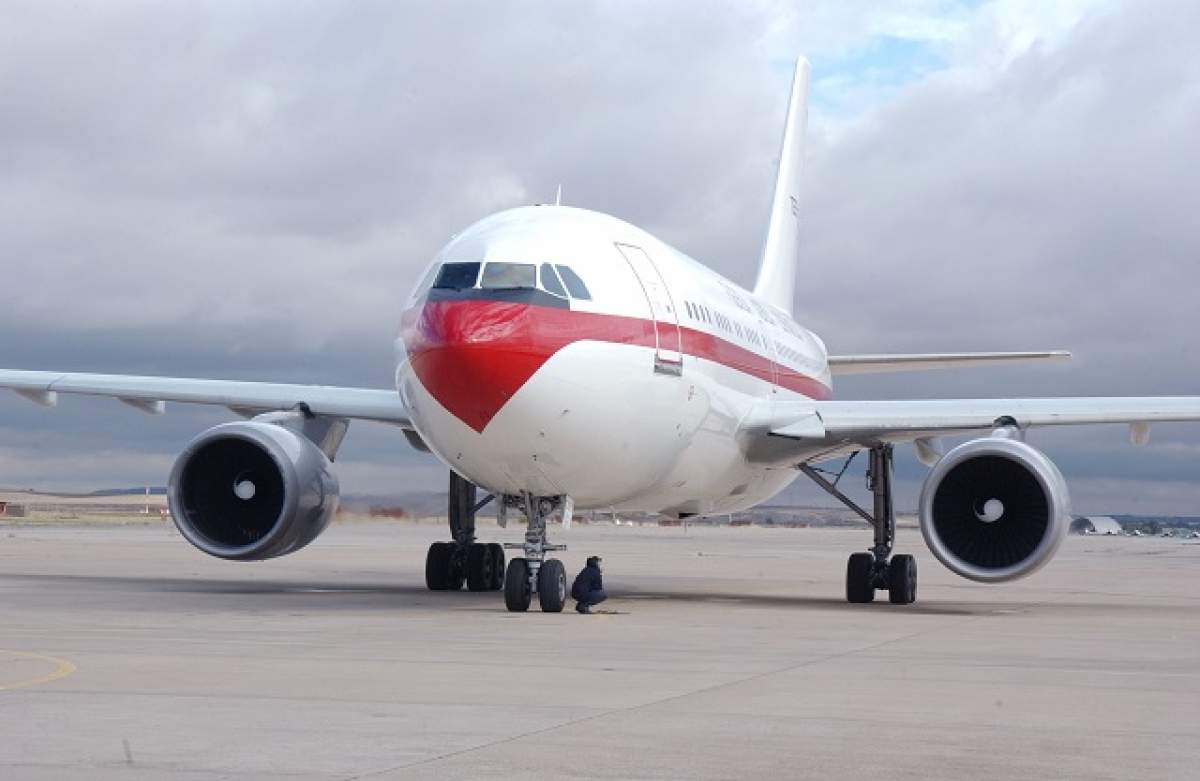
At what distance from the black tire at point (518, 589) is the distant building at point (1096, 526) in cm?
9085

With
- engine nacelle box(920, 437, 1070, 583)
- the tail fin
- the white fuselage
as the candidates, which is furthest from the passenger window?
the tail fin

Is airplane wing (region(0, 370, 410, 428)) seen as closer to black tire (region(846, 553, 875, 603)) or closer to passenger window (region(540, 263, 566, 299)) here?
passenger window (region(540, 263, 566, 299))

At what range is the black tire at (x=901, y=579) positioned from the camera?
22.3 metres

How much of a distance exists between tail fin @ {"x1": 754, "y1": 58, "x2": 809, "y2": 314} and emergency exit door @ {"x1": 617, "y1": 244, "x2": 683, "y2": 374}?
41.8ft

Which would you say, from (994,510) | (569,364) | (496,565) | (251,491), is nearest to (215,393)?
(251,491)

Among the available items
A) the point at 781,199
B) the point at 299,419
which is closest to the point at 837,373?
the point at 781,199

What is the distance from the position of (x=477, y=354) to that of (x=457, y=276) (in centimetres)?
116

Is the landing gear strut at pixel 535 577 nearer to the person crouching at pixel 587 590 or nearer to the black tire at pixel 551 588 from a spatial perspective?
the black tire at pixel 551 588

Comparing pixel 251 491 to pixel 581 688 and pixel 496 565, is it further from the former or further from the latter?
pixel 581 688

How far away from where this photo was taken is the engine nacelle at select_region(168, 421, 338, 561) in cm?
1969

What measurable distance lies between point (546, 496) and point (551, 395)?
191cm

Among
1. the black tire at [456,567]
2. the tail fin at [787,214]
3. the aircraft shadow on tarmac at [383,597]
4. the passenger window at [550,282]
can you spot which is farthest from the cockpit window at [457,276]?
the tail fin at [787,214]

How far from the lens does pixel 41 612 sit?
55.2ft

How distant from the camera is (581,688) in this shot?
→ 35.3 ft
